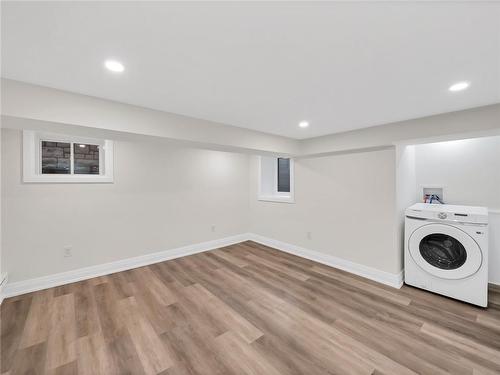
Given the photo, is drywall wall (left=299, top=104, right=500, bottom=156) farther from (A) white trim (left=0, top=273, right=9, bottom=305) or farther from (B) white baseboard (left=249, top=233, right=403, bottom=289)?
(A) white trim (left=0, top=273, right=9, bottom=305)

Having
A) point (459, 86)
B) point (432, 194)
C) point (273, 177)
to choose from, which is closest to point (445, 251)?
point (432, 194)

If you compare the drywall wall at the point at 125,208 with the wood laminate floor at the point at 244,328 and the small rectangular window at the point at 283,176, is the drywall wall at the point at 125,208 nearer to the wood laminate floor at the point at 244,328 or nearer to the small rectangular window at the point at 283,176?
the wood laminate floor at the point at 244,328

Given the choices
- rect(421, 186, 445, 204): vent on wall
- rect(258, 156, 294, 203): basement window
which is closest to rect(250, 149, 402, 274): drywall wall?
rect(258, 156, 294, 203): basement window

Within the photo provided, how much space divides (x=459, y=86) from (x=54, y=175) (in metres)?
4.60

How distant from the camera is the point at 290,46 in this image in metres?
1.22

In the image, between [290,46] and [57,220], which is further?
[57,220]

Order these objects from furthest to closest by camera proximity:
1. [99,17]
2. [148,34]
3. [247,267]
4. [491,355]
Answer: [247,267], [491,355], [148,34], [99,17]

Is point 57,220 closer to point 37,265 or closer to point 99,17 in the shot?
point 37,265

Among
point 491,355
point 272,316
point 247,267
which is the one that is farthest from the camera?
point 247,267

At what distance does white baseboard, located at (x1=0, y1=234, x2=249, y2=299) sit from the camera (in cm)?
257

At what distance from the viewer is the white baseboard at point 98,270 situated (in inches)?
101

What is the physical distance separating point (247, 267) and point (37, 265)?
2.85 m

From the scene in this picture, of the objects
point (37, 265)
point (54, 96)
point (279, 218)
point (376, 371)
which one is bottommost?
point (376, 371)

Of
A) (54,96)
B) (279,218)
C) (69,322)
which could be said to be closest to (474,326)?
(279,218)
